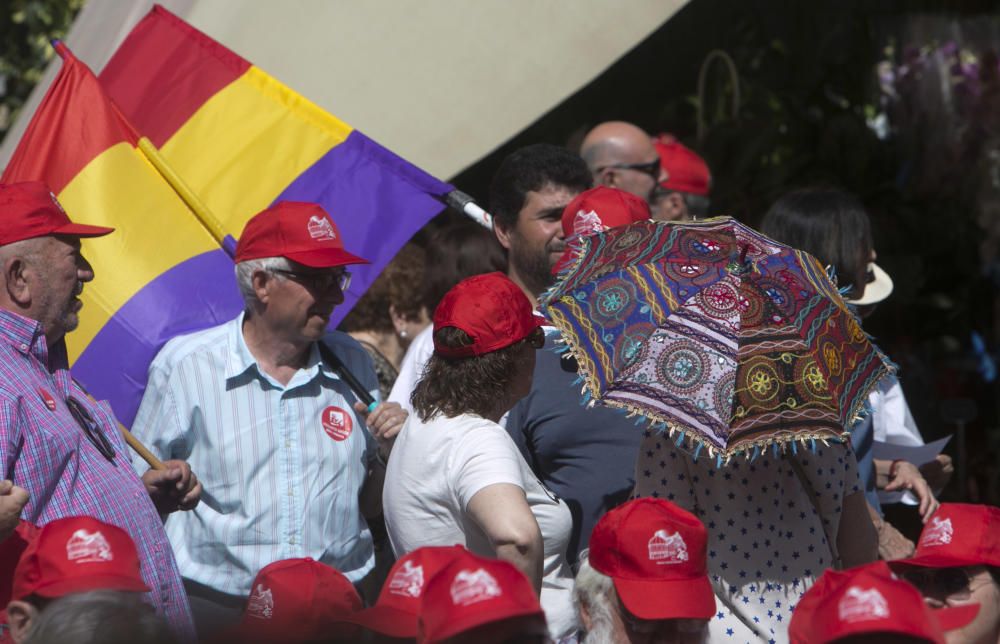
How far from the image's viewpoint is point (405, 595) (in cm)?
295

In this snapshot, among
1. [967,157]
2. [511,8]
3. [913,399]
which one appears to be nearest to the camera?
[511,8]

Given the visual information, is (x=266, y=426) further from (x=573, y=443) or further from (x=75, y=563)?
(x=75, y=563)

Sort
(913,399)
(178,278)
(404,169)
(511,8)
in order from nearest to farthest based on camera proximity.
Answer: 1. (178,278)
2. (404,169)
3. (511,8)
4. (913,399)

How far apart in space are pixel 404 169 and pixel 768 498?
6.45 feet

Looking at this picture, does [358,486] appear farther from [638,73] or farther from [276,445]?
[638,73]

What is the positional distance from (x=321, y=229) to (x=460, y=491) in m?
0.99

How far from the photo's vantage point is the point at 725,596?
344 cm

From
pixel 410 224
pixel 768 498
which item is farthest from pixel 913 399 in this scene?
pixel 768 498

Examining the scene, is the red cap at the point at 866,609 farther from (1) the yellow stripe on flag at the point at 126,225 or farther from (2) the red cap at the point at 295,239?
(1) the yellow stripe on flag at the point at 126,225

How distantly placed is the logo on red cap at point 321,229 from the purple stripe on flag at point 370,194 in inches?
28.4

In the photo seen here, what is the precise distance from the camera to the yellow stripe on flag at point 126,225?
14.8 feet

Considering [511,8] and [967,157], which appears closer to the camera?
[511,8]

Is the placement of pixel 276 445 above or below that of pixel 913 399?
above

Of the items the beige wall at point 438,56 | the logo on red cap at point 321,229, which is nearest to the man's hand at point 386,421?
the logo on red cap at point 321,229
